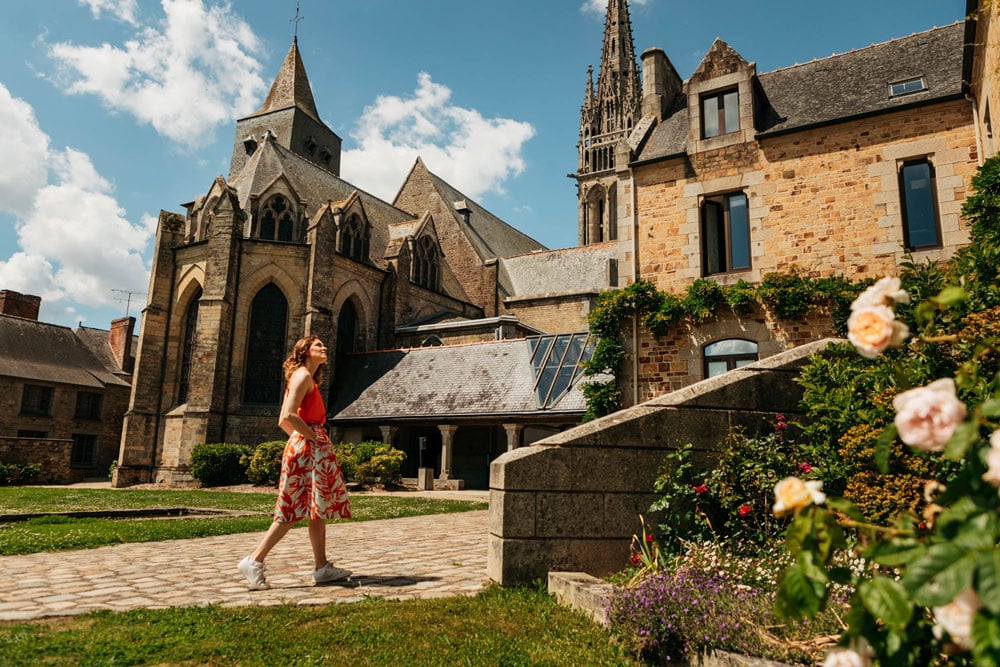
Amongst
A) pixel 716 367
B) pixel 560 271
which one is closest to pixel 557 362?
pixel 716 367

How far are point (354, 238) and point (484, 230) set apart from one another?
44.5 ft

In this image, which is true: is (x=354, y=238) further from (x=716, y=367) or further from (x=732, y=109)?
(x=716, y=367)

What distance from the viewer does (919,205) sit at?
11.2 m

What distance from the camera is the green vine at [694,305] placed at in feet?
36.3

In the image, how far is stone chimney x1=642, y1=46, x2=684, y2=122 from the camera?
14.8 metres

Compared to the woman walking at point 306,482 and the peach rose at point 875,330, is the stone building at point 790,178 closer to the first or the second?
the woman walking at point 306,482

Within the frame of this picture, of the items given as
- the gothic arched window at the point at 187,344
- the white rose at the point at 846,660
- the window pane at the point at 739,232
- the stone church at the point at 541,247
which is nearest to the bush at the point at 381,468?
the stone church at the point at 541,247

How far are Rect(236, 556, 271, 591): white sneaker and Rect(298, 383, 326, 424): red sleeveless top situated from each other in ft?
3.57

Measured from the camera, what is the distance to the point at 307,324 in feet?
85.4

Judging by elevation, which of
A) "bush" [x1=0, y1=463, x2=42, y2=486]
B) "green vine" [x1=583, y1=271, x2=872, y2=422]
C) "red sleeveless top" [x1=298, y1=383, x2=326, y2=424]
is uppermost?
"green vine" [x1=583, y1=271, x2=872, y2=422]

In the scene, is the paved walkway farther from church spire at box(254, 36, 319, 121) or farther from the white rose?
church spire at box(254, 36, 319, 121)

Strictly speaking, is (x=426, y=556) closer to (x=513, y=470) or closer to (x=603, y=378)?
(x=513, y=470)

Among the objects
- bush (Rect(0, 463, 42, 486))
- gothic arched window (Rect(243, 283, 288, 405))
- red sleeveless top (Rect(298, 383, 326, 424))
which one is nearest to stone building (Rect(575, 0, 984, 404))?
red sleeveless top (Rect(298, 383, 326, 424))

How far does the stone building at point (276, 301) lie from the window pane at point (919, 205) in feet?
35.5
